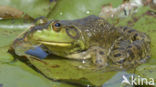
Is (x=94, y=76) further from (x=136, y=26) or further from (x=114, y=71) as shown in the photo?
(x=136, y=26)

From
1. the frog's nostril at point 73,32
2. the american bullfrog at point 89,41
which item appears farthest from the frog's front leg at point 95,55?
the frog's nostril at point 73,32

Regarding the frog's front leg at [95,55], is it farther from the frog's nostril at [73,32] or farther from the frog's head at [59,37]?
the frog's nostril at [73,32]

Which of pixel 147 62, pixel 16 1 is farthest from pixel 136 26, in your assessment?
pixel 16 1

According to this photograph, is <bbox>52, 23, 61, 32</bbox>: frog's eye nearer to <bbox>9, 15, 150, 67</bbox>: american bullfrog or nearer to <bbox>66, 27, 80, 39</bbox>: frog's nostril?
<bbox>9, 15, 150, 67</bbox>: american bullfrog

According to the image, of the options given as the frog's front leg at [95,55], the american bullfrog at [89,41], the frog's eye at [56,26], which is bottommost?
the frog's front leg at [95,55]

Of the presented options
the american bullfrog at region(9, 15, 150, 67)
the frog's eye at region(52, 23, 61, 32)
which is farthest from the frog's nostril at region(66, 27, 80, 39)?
the frog's eye at region(52, 23, 61, 32)

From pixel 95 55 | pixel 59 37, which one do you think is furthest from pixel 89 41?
pixel 59 37
